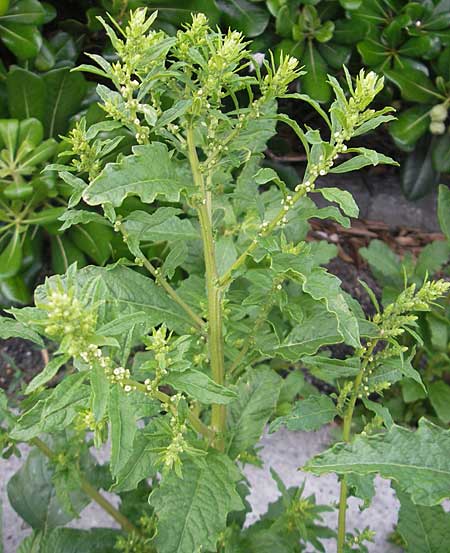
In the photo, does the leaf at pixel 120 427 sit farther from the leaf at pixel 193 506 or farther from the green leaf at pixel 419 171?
the green leaf at pixel 419 171

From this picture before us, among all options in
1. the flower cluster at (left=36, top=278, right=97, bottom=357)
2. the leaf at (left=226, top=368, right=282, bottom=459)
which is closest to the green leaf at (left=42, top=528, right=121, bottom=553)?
the leaf at (left=226, top=368, right=282, bottom=459)

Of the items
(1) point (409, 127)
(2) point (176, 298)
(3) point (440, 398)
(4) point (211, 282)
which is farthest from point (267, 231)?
(1) point (409, 127)

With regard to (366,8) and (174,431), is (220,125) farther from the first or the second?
(366,8)

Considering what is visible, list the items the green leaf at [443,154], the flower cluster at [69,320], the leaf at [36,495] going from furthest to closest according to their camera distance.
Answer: the green leaf at [443,154] → the leaf at [36,495] → the flower cluster at [69,320]

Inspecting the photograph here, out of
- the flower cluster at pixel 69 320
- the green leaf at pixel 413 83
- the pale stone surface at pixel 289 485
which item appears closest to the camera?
the flower cluster at pixel 69 320

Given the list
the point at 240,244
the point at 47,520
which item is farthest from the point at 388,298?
the point at 47,520

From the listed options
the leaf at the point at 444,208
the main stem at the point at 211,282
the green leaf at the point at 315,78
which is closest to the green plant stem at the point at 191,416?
the main stem at the point at 211,282

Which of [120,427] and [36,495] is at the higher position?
[120,427]

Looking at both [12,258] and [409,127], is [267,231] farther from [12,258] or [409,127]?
[409,127]
